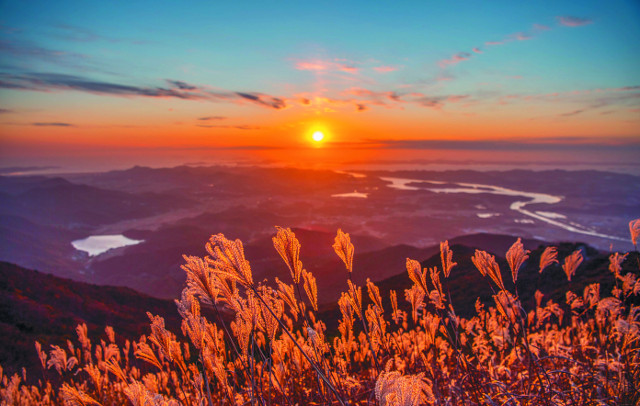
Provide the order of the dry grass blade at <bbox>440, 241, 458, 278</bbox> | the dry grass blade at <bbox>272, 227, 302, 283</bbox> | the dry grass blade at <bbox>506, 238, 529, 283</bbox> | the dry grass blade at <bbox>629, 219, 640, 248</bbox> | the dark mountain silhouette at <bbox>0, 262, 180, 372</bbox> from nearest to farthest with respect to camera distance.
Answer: the dry grass blade at <bbox>272, 227, 302, 283</bbox> → the dry grass blade at <bbox>506, 238, 529, 283</bbox> → the dry grass blade at <bbox>440, 241, 458, 278</bbox> → the dry grass blade at <bbox>629, 219, 640, 248</bbox> → the dark mountain silhouette at <bbox>0, 262, 180, 372</bbox>

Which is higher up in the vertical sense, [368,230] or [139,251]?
[368,230]

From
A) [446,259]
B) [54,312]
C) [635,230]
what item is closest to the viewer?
[446,259]

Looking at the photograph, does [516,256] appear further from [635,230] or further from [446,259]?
[635,230]

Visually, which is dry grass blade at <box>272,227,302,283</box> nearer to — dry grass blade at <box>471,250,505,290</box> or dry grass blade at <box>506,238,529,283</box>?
dry grass blade at <box>471,250,505,290</box>

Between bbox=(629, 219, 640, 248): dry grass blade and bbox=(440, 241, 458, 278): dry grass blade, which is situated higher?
bbox=(629, 219, 640, 248): dry grass blade

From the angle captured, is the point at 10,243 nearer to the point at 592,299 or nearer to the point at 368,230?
the point at 368,230

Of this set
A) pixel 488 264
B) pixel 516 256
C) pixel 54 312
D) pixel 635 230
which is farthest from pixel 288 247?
pixel 54 312

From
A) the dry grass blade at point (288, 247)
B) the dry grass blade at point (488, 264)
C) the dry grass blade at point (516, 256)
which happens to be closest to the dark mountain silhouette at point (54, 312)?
the dry grass blade at point (288, 247)

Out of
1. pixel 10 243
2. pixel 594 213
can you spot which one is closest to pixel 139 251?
pixel 10 243

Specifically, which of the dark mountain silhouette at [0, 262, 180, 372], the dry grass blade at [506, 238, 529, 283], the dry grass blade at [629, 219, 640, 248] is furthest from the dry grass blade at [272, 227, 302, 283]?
the dark mountain silhouette at [0, 262, 180, 372]

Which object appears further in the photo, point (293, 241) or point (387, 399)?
point (293, 241)

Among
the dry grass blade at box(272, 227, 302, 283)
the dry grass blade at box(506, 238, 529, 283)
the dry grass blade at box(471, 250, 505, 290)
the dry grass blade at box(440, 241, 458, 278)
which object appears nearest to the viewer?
the dry grass blade at box(272, 227, 302, 283)
